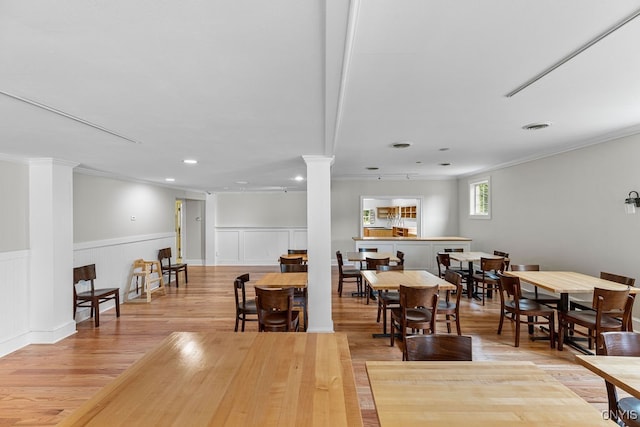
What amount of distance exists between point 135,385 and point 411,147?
3.90 metres

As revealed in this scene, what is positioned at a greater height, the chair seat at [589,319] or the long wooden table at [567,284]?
the long wooden table at [567,284]

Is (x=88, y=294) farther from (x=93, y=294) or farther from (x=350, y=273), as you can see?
(x=350, y=273)

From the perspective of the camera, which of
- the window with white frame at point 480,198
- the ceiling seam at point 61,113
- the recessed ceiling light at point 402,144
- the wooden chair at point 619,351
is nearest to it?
the wooden chair at point 619,351

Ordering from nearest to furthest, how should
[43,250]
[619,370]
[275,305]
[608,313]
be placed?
[619,370] < [608,313] < [275,305] < [43,250]

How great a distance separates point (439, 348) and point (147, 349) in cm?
330

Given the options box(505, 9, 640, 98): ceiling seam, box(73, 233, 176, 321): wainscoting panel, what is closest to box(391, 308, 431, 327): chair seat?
box(505, 9, 640, 98): ceiling seam

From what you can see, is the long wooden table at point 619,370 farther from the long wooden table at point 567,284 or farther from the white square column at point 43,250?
the white square column at point 43,250

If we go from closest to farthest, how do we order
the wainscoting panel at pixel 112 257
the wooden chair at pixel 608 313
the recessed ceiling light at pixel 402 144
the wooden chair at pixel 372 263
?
1. the wooden chair at pixel 608 313
2. the recessed ceiling light at pixel 402 144
3. the wainscoting panel at pixel 112 257
4. the wooden chair at pixel 372 263

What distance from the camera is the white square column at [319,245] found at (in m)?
3.85

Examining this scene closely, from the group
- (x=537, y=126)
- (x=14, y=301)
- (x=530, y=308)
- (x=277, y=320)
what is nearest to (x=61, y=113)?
(x=277, y=320)

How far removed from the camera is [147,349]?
358 cm

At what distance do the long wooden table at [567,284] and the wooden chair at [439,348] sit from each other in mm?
2081

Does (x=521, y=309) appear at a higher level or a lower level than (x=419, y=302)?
lower

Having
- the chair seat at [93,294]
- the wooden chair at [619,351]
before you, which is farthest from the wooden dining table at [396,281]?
the chair seat at [93,294]
